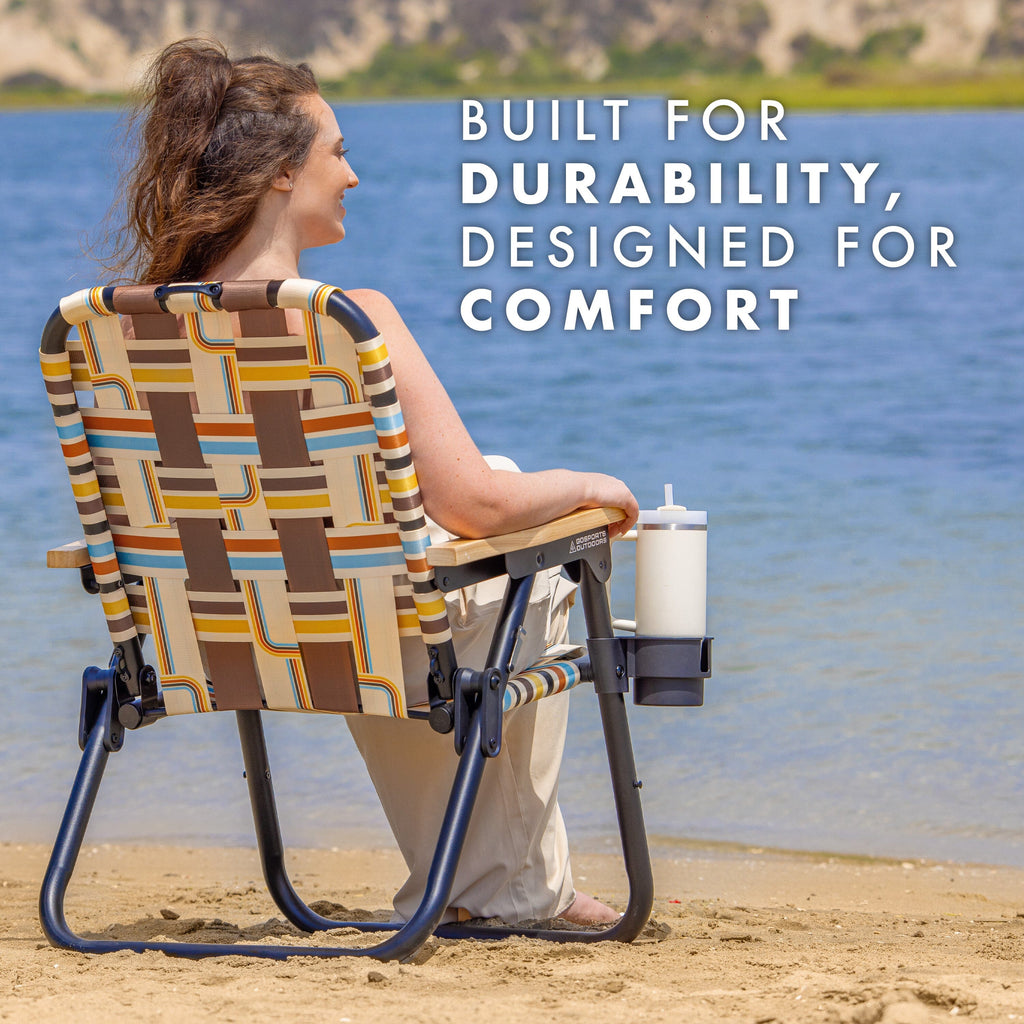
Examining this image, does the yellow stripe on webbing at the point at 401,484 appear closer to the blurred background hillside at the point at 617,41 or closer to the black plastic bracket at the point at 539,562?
the black plastic bracket at the point at 539,562

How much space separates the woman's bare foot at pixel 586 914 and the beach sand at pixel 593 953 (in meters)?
0.10

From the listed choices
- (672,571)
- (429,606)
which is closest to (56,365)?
(429,606)

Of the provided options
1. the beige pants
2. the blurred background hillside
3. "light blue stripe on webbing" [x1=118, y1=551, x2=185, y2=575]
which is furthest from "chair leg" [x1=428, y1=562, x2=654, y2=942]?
the blurred background hillside

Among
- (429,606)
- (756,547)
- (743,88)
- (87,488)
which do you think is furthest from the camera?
(743,88)

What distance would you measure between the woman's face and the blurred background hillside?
236ft

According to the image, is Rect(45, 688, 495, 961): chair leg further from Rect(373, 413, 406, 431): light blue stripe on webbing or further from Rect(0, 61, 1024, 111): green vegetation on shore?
Rect(0, 61, 1024, 111): green vegetation on shore

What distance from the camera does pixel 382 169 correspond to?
39.6 metres

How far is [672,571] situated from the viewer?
2475mm

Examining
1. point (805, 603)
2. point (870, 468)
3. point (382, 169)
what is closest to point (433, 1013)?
point (805, 603)

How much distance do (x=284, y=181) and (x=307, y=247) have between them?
115 millimetres

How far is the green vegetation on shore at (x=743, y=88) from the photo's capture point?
229 feet

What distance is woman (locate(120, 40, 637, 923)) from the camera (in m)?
2.22

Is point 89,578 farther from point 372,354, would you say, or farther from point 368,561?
point 372,354

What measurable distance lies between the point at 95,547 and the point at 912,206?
92.7ft
